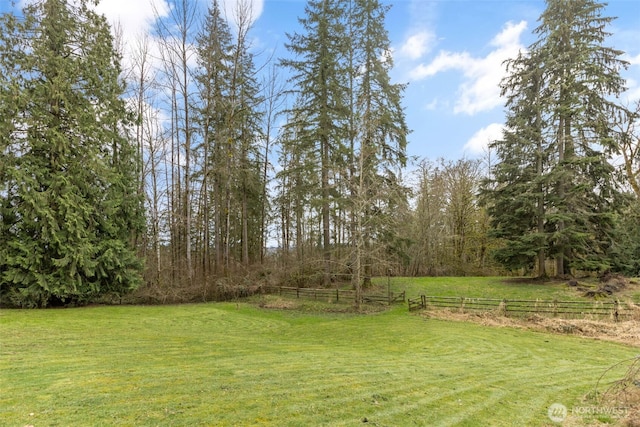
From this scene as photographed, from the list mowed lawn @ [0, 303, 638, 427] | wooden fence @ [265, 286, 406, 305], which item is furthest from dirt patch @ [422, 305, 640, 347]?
wooden fence @ [265, 286, 406, 305]

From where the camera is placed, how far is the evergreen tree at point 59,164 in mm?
13258

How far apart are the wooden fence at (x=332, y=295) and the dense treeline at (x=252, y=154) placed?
112cm

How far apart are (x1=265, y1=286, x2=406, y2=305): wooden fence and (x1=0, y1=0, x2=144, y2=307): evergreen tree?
800cm

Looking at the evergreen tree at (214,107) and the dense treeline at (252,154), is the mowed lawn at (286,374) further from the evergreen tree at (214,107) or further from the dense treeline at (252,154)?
the evergreen tree at (214,107)

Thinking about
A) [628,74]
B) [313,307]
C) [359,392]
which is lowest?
[313,307]

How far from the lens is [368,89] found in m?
20.4

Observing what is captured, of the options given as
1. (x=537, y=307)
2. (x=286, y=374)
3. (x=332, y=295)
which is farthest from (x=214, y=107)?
(x=537, y=307)

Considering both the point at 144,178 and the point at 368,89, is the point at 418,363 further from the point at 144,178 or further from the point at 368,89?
the point at 144,178

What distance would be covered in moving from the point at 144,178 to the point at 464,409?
66.8 feet

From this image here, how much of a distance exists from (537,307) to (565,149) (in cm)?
1183

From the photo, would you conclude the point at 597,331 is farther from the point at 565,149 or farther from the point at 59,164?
the point at 59,164

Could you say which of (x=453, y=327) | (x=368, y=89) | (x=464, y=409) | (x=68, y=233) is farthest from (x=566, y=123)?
(x=68, y=233)

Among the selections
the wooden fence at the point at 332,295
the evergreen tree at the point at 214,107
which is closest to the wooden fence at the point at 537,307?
the wooden fence at the point at 332,295

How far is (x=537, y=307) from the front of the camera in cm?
→ 1329
